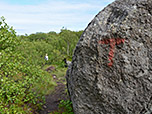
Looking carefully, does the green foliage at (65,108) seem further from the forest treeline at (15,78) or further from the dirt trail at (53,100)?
the forest treeline at (15,78)

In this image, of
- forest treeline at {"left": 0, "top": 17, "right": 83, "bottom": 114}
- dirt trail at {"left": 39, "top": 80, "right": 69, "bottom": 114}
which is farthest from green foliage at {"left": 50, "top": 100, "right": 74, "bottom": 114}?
forest treeline at {"left": 0, "top": 17, "right": 83, "bottom": 114}

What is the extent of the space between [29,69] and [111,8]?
5.51 m

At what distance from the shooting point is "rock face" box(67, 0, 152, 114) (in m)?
4.83

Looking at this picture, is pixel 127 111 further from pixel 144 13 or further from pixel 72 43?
pixel 72 43

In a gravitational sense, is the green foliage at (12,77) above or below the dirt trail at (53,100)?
above

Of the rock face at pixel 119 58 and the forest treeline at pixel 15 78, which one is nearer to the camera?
the rock face at pixel 119 58

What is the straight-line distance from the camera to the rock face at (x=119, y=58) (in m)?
4.83

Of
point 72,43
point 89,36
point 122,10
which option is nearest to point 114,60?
point 89,36

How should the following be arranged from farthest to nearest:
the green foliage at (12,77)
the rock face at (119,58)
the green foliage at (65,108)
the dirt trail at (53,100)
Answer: the dirt trail at (53,100), the green foliage at (65,108), the green foliage at (12,77), the rock face at (119,58)

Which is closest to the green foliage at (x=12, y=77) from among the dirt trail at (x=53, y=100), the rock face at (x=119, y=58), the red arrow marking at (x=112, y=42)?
the dirt trail at (x=53, y=100)

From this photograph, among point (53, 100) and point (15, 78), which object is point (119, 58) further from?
point (53, 100)

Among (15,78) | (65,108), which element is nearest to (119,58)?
(65,108)

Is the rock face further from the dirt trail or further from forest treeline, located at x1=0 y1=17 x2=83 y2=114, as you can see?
the dirt trail

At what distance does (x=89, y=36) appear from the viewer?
5012mm
